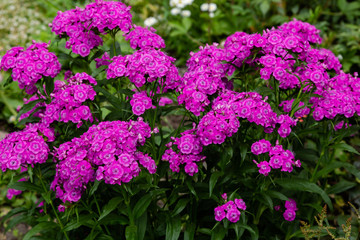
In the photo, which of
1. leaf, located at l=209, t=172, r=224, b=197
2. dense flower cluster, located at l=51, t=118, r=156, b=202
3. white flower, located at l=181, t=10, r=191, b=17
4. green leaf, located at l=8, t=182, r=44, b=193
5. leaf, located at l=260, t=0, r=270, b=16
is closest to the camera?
dense flower cluster, located at l=51, t=118, r=156, b=202

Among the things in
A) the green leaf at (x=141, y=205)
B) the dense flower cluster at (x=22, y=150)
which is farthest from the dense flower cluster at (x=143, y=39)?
the green leaf at (x=141, y=205)

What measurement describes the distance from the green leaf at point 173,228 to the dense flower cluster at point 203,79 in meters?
0.67

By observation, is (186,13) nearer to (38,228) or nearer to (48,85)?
(48,85)

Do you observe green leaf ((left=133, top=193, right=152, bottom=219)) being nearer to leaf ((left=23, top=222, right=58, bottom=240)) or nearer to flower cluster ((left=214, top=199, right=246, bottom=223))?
flower cluster ((left=214, top=199, right=246, bottom=223))

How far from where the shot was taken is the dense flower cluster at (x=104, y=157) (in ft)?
6.63

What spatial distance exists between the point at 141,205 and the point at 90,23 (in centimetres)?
116

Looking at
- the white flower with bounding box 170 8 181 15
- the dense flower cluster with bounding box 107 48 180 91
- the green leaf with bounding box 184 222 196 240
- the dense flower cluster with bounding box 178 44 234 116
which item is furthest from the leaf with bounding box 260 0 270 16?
the green leaf with bounding box 184 222 196 240

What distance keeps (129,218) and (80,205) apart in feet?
1.11

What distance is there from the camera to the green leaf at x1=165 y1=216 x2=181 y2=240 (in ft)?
7.91

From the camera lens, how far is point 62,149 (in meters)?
2.21

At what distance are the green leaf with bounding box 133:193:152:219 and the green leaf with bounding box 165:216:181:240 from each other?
0.23 m

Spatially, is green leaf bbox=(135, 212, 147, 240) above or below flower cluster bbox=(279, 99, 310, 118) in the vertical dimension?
below

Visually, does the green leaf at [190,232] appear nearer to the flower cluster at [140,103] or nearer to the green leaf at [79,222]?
the green leaf at [79,222]

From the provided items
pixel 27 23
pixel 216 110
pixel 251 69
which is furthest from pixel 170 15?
pixel 216 110
